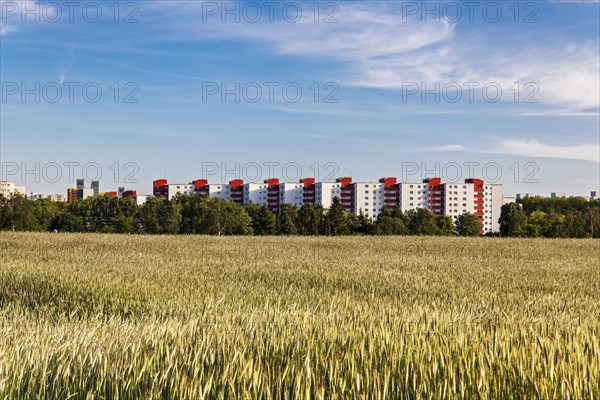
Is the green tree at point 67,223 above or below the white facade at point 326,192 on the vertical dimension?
below

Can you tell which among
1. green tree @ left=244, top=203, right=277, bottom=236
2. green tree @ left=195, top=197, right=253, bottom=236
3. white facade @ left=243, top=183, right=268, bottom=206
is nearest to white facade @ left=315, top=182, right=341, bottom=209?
white facade @ left=243, top=183, right=268, bottom=206

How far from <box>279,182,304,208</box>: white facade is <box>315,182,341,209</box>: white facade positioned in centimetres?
718

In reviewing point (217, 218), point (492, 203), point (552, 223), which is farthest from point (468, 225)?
point (492, 203)

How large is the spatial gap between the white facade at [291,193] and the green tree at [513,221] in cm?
9085

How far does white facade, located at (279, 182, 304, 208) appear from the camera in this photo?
19512cm

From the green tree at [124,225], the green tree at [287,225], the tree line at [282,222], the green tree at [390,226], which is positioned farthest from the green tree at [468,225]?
the green tree at [124,225]

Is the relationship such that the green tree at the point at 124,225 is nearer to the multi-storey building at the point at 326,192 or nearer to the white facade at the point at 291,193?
the multi-storey building at the point at 326,192

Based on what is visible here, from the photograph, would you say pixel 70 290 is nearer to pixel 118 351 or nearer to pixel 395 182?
pixel 118 351

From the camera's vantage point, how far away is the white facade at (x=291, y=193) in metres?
195

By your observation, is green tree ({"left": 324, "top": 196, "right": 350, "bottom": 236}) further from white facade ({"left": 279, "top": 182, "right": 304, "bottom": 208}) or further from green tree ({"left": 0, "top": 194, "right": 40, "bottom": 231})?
white facade ({"left": 279, "top": 182, "right": 304, "bottom": 208})

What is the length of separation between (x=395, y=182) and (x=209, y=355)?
7637 inches

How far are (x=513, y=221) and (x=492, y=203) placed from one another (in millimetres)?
97729

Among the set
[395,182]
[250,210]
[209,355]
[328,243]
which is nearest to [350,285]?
[209,355]

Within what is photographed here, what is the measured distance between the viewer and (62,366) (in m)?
5.45
